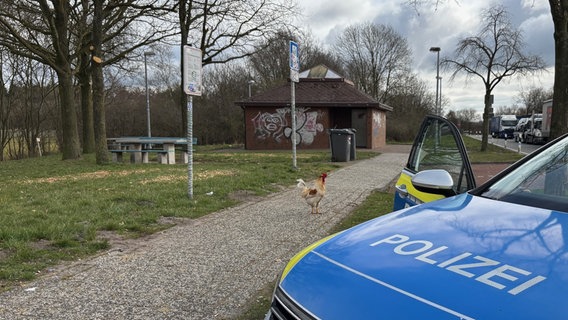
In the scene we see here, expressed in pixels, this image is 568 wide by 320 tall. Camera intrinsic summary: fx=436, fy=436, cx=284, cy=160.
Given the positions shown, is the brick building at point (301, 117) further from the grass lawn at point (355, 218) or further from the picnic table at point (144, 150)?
the grass lawn at point (355, 218)

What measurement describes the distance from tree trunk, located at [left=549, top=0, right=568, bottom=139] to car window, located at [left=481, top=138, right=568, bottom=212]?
8.46 meters

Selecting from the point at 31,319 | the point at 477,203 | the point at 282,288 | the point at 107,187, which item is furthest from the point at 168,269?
the point at 107,187

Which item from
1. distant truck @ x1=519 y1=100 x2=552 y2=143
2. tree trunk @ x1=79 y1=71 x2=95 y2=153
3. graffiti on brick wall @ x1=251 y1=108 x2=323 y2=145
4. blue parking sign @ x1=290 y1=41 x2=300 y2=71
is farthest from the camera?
distant truck @ x1=519 y1=100 x2=552 y2=143

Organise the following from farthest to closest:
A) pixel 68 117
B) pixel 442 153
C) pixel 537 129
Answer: pixel 537 129, pixel 68 117, pixel 442 153

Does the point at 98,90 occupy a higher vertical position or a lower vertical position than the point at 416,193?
higher

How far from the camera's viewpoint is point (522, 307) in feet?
4.33

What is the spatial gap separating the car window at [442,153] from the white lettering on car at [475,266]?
4.53 feet

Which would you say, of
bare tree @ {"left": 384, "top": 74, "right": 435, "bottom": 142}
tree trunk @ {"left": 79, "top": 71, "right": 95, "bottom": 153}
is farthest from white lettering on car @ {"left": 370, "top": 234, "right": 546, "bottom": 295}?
bare tree @ {"left": 384, "top": 74, "right": 435, "bottom": 142}

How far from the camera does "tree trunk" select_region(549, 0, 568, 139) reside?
9.46 meters

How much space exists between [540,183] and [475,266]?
4.00 feet

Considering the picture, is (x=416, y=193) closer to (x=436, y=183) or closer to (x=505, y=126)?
(x=436, y=183)

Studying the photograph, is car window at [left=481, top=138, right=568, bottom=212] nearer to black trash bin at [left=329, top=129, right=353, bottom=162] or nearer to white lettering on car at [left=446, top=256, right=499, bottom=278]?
white lettering on car at [left=446, top=256, right=499, bottom=278]

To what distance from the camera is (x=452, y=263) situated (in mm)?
1610

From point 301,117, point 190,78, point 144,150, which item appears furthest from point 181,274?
point 301,117
